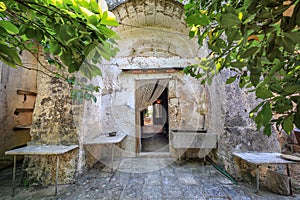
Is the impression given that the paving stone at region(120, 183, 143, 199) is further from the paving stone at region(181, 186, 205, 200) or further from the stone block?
the stone block

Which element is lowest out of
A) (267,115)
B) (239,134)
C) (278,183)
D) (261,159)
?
(278,183)

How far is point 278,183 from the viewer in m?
1.80

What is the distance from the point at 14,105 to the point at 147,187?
3412 millimetres

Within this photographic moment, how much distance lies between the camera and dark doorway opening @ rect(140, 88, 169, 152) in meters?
4.16

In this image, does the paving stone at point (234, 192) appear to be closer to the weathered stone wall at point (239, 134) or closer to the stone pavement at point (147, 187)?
the stone pavement at point (147, 187)

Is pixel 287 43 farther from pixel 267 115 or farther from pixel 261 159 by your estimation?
pixel 261 159

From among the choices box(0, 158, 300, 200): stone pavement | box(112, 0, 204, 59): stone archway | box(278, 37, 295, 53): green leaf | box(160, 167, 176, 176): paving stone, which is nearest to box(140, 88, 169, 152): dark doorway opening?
box(160, 167, 176, 176): paving stone

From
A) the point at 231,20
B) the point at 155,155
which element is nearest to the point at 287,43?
the point at 231,20

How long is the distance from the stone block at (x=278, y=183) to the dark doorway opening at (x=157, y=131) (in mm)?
2091

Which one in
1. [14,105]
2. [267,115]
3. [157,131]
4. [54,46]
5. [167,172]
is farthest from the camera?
[157,131]

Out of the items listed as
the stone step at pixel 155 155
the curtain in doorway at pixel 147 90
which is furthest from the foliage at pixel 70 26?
the stone step at pixel 155 155

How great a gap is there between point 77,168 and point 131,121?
5.00 feet

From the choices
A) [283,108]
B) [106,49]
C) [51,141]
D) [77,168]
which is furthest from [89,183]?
[283,108]

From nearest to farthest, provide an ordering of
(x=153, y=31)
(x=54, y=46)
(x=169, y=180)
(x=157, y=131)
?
1. (x=54, y=46)
2. (x=169, y=180)
3. (x=153, y=31)
4. (x=157, y=131)
